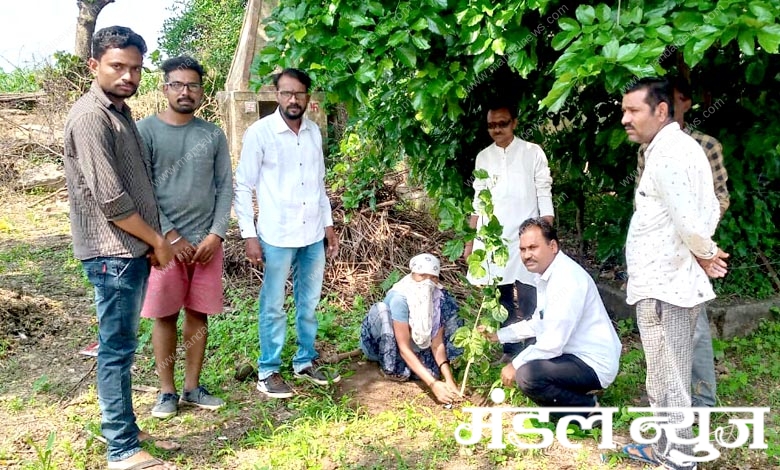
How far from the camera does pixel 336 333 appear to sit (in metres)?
4.85

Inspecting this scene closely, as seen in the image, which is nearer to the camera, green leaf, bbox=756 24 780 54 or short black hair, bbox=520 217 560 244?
green leaf, bbox=756 24 780 54

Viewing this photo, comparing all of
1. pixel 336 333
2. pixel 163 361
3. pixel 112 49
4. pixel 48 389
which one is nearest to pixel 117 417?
pixel 163 361

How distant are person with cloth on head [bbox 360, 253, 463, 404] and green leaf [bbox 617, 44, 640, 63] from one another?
1.74 metres

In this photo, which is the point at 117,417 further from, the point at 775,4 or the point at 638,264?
the point at 775,4

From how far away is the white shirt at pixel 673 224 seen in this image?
2.73 metres

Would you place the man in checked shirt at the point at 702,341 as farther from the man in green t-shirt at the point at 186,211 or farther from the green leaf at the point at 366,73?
the man in green t-shirt at the point at 186,211

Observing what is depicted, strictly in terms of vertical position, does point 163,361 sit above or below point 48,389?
above

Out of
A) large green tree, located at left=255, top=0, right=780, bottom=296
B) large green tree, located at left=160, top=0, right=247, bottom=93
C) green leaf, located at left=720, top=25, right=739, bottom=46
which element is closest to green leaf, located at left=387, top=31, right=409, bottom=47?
large green tree, located at left=255, top=0, right=780, bottom=296

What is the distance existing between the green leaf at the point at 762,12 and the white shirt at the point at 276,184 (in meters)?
2.31

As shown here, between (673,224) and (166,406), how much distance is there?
111 inches

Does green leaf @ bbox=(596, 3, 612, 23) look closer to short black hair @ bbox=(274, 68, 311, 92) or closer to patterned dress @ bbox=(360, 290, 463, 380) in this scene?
short black hair @ bbox=(274, 68, 311, 92)

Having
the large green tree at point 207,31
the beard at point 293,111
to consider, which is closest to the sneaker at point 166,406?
the beard at point 293,111

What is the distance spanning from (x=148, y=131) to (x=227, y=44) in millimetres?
12883

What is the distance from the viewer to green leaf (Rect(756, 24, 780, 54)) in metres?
2.41
